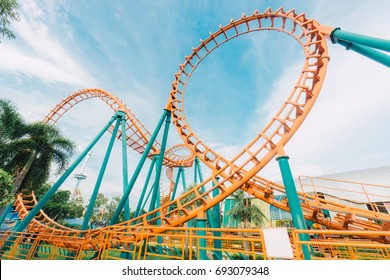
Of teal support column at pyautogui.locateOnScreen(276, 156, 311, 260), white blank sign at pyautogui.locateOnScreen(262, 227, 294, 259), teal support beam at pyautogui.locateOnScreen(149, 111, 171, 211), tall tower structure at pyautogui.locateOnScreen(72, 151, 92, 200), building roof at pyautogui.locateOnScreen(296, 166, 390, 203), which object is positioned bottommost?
white blank sign at pyautogui.locateOnScreen(262, 227, 294, 259)

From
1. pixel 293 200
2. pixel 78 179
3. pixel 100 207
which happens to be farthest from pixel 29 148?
pixel 78 179

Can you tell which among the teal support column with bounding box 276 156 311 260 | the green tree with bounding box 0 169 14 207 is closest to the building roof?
the teal support column with bounding box 276 156 311 260

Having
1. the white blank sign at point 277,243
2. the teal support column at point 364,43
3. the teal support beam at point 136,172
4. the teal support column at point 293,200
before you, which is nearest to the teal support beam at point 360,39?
the teal support column at point 364,43

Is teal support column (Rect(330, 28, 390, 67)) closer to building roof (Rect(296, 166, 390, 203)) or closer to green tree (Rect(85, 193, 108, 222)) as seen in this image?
building roof (Rect(296, 166, 390, 203))

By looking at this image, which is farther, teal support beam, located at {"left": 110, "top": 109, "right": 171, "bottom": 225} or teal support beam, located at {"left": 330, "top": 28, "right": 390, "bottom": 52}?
teal support beam, located at {"left": 110, "top": 109, "right": 171, "bottom": 225}

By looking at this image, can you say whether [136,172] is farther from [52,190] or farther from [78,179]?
[78,179]

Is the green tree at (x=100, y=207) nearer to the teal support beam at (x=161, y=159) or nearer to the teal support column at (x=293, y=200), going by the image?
the teal support beam at (x=161, y=159)

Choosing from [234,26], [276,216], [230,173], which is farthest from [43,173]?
[276,216]
